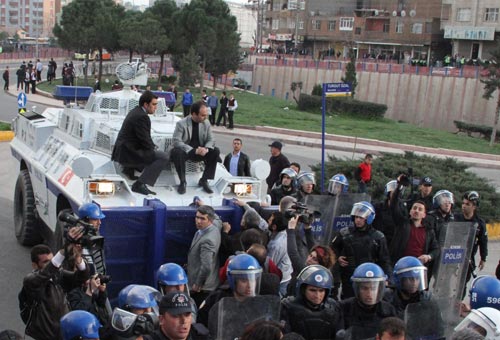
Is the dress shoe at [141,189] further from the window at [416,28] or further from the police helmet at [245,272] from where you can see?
the window at [416,28]

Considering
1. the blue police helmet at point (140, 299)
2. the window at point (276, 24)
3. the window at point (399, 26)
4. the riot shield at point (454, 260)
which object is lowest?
the riot shield at point (454, 260)

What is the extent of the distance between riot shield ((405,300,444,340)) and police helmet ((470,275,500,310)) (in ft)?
1.01

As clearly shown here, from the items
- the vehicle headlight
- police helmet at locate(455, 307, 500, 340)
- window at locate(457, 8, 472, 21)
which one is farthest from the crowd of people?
window at locate(457, 8, 472, 21)

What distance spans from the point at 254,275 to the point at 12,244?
7.39m

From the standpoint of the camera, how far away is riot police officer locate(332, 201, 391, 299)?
8578 mm

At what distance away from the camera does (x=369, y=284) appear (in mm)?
6480

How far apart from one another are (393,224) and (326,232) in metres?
0.84

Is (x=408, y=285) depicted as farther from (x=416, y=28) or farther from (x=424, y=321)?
(x=416, y=28)

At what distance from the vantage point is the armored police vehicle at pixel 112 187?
9.01 metres

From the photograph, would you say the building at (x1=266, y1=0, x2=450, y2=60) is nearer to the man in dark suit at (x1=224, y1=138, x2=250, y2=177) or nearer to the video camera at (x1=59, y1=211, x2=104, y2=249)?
the man in dark suit at (x1=224, y1=138, x2=250, y2=177)

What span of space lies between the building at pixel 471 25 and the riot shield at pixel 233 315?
55019 mm

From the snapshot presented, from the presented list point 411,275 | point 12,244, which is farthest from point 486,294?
point 12,244

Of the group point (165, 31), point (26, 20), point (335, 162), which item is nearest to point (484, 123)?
point (165, 31)

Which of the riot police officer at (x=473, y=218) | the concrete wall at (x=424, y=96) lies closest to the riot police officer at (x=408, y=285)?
the riot police officer at (x=473, y=218)
